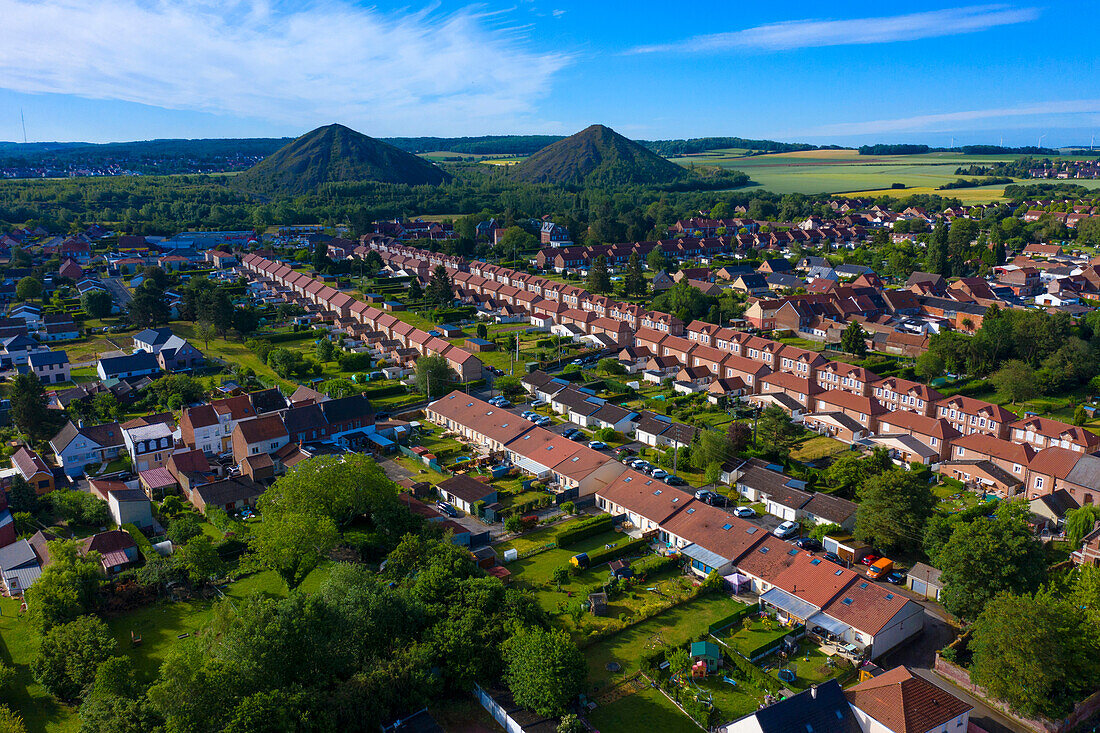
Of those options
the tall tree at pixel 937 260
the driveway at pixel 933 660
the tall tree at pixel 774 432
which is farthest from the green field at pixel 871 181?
the driveway at pixel 933 660

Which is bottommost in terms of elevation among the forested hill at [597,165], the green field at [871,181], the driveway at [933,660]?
the driveway at [933,660]

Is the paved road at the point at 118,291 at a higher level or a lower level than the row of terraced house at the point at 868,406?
higher

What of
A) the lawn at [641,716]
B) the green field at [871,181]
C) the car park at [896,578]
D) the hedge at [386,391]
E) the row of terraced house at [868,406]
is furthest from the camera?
the green field at [871,181]

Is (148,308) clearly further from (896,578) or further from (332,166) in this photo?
(332,166)

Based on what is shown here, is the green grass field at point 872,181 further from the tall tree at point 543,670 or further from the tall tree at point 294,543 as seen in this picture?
the tall tree at point 543,670

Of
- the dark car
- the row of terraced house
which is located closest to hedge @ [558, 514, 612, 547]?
the dark car

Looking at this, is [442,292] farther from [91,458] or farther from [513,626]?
[513,626]
